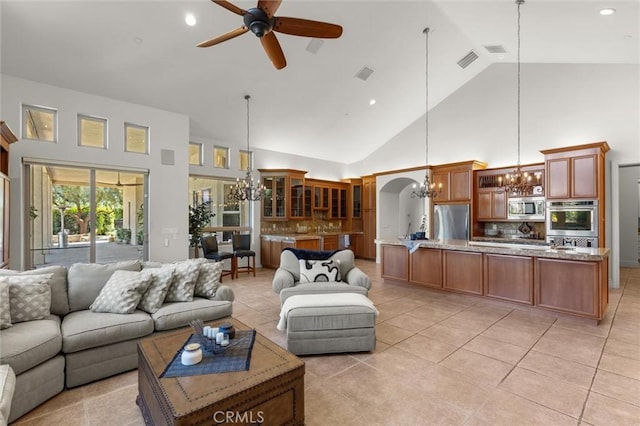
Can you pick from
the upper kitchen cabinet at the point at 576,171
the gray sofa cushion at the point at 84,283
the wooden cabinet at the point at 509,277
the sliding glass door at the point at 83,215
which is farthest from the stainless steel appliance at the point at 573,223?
the sliding glass door at the point at 83,215

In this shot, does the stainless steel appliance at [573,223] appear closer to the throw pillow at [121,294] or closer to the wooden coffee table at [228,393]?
the wooden coffee table at [228,393]

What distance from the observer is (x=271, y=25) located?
2557 millimetres

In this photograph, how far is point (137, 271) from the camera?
130 inches

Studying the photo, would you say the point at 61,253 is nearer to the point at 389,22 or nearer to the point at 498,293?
the point at 389,22

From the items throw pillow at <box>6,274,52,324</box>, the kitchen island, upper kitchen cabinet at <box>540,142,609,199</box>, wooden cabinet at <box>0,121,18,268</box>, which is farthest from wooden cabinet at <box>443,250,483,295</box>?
wooden cabinet at <box>0,121,18,268</box>

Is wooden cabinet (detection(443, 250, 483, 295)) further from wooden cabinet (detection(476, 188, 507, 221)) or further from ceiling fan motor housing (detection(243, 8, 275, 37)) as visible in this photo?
ceiling fan motor housing (detection(243, 8, 275, 37))

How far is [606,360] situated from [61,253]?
7.43 m

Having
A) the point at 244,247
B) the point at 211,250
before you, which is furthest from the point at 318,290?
the point at 244,247

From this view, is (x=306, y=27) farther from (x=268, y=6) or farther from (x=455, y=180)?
(x=455, y=180)

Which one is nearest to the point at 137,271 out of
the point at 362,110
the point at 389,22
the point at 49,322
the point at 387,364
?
the point at 49,322

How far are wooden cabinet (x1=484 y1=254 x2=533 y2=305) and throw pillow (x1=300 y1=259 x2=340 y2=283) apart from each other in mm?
2443

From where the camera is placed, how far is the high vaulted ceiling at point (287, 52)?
4.00 metres

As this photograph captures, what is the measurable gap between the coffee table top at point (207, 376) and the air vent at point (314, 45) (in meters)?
4.76

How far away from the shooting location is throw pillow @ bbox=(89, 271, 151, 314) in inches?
112
